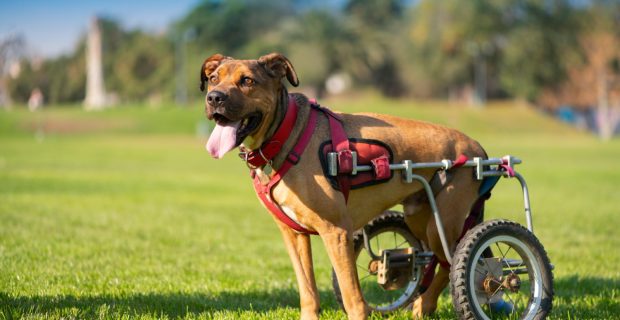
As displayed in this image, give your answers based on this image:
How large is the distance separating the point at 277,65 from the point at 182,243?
21.1 ft

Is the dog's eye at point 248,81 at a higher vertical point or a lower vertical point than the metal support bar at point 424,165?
higher

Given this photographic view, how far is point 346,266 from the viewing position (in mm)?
5254

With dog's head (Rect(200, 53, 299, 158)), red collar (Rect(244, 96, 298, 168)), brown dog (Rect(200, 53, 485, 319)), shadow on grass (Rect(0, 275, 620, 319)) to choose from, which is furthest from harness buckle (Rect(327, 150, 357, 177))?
shadow on grass (Rect(0, 275, 620, 319))

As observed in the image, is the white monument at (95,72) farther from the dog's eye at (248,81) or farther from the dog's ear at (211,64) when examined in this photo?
the dog's eye at (248,81)

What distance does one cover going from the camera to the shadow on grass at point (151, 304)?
5.93 m

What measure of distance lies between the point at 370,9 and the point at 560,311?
125 m

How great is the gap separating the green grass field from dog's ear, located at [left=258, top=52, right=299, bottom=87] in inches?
83.5

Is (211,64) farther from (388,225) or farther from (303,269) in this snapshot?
(388,225)

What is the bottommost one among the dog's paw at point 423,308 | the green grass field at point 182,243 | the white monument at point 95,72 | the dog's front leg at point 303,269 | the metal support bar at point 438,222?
the green grass field at point 182,243

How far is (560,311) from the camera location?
253 inches

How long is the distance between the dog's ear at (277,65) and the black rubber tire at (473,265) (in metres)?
1.85

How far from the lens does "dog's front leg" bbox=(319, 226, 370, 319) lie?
5234 millimetres

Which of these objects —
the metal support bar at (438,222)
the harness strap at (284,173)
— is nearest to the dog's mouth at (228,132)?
the harness strap at (284,173)

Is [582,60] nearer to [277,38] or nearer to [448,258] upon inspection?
[277,38]
